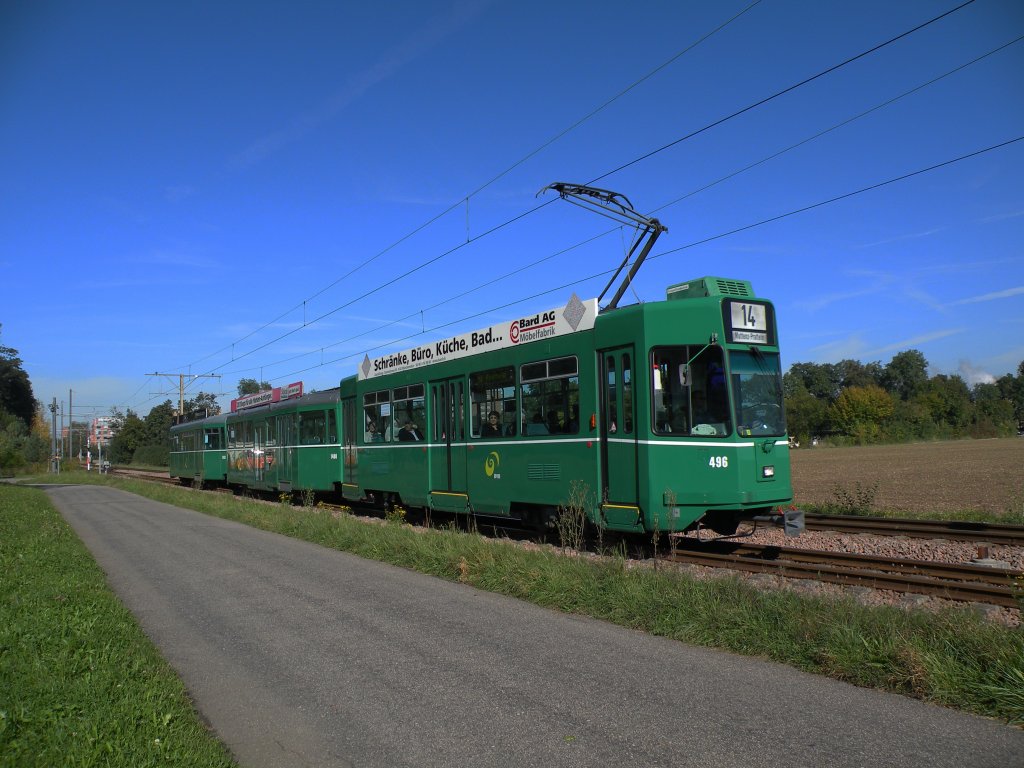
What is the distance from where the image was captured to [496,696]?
5.27 metres

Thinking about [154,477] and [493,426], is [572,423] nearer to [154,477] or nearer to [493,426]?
[493,426]

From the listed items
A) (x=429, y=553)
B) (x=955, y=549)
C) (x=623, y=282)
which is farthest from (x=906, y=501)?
(x=429, y=553)

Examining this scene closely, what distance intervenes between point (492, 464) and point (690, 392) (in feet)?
15.0

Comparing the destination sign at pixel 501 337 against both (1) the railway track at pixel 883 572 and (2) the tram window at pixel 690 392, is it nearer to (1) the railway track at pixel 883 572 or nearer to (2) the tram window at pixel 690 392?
(2) the tram window at pixel 690 392

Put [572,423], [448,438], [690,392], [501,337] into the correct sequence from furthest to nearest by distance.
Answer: [448,438], [501,337], [572,423], [690,392]

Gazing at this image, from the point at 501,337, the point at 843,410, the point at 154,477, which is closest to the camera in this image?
the point at 501,337

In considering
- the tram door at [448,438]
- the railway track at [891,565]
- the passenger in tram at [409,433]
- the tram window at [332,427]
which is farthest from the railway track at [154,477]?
the railway track at [891,565]

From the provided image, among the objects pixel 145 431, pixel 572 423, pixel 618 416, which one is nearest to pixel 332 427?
pixel 572 423

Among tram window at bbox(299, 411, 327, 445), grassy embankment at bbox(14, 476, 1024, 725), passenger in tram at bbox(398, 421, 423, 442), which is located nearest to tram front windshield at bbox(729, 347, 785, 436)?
grassy embankment at bbox(14, 476, 1024, 725)

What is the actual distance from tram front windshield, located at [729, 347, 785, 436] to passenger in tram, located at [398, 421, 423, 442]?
7.78 m

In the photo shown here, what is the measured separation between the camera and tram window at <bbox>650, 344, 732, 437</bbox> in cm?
1023

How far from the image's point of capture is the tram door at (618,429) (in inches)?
416

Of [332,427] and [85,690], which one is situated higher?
[332,427]

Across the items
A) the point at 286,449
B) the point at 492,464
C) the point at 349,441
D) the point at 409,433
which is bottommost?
the point at 492,464
